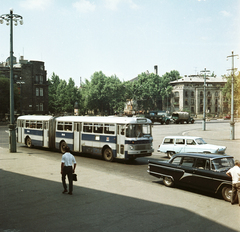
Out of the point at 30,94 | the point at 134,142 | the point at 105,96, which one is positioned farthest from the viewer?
the point at 105,96

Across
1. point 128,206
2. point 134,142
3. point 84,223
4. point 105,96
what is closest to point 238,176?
point 128,206

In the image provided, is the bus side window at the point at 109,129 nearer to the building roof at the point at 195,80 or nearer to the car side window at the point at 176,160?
the car side window at the point at 176,160

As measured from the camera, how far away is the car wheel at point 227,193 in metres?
9.01

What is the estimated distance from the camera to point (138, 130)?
1609cm

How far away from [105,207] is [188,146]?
9.91 meters

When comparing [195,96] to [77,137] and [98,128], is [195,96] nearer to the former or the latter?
[77,137]

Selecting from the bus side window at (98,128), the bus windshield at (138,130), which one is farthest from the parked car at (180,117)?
the bus windshield at (138,130)

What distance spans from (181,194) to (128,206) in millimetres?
2464

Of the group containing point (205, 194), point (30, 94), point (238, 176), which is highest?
point (30, 94)

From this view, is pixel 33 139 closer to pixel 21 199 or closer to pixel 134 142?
pixel 134 142

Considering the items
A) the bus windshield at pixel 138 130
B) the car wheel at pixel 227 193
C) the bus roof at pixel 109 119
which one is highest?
the bus roof at pixel 109 119

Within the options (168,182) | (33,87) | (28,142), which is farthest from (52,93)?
(168,182)

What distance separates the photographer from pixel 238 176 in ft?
27.4

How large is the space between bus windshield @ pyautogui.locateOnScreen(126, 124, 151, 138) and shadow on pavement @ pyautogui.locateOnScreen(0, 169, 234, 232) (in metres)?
6.21
